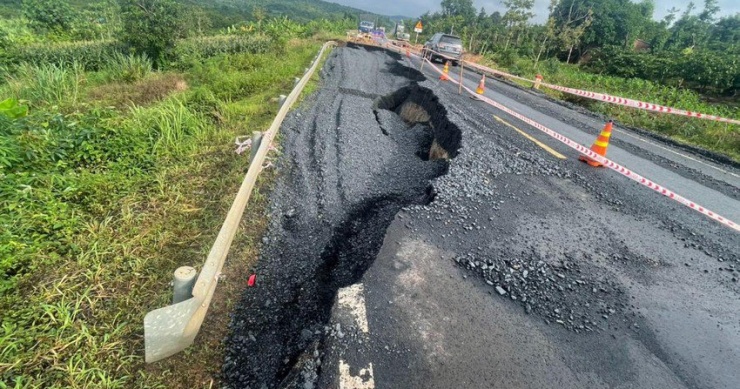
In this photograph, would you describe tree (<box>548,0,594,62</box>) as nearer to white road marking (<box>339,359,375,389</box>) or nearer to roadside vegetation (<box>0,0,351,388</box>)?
roadside vegetation (<box>0,0,351,388</box>)

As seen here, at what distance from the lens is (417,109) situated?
26.5 feet

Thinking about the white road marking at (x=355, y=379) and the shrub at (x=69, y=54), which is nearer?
the white road marking at (x=355, y=379)

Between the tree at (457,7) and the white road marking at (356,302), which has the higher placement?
the tree at (457,7)

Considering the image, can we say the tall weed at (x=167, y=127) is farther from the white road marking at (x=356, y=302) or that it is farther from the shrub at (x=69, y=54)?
the shrub at (x=69, y=54)

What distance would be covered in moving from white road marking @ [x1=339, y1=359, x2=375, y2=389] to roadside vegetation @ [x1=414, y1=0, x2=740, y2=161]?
11.0 m

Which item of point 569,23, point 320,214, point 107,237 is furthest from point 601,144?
point 569,23

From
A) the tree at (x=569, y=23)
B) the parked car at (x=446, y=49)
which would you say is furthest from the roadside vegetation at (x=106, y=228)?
the tree at (x=569, y=23)

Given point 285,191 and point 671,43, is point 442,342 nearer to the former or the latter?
point 285,191

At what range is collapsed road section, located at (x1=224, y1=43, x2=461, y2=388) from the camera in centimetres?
218

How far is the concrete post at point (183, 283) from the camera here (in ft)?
6.21

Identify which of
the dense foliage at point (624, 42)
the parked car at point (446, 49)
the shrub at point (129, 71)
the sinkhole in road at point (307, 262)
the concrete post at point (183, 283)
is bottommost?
the sinkhole in road at point (307, 262)

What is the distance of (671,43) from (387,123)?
57653 mm

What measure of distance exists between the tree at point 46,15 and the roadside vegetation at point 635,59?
1131 inches

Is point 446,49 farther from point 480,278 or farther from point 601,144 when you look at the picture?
point 480,278
